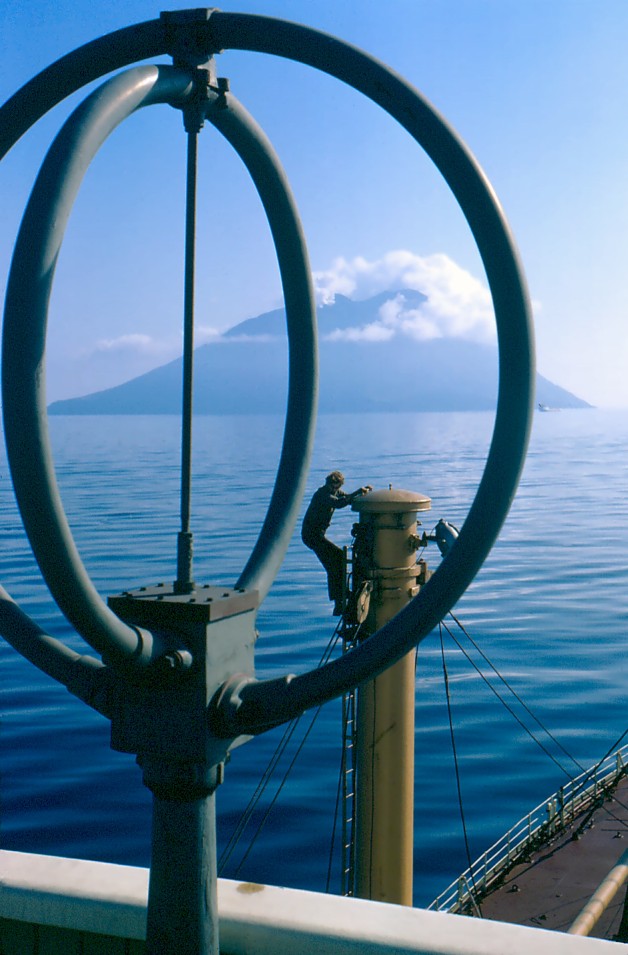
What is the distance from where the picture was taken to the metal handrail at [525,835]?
50.6ft

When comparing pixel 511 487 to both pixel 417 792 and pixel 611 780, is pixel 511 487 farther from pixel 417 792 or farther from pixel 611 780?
pixel 611 780

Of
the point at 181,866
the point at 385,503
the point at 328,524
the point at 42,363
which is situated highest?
the point at 42,363

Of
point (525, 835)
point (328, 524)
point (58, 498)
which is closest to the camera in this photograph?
point (58, 498)

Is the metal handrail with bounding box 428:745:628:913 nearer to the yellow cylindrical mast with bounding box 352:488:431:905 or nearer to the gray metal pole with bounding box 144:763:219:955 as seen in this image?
the yellow cylindrical mast with bounding box 352:488:431:905

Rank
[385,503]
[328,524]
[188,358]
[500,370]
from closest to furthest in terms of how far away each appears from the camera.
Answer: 1. [500,370]
2. [188,358]
3. [385,503]
4. [328,524]

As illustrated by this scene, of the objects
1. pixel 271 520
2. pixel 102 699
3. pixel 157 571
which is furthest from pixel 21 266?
pixel 157 571

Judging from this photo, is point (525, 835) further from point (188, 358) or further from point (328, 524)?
point (188, 358)

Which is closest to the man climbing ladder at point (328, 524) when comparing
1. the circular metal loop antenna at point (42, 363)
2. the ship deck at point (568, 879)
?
the circular metal loop antenna at point (42, 363)

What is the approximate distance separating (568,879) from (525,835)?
2.45m

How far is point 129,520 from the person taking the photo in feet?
185

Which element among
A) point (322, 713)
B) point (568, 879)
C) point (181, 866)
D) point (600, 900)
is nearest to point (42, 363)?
point (181, 866)

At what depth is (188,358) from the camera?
11.8 feet

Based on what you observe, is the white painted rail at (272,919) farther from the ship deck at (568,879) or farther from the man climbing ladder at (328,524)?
the ship deck at (568,879)

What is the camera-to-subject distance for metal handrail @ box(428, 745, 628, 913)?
15.4 metres
